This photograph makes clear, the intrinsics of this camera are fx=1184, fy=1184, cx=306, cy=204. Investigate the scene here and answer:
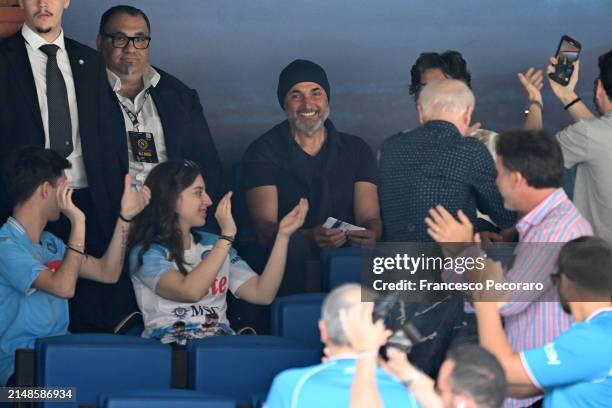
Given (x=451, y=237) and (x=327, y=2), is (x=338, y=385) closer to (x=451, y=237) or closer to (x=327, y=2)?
(x=451, y=237)

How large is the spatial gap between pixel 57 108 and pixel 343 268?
1.51 meters

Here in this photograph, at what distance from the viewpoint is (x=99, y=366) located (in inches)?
169

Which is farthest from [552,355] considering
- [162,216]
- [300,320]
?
[162,216]

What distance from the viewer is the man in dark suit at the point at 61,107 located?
17.8 feet

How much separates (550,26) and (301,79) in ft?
5.24

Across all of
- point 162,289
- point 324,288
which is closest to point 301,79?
point 324,288

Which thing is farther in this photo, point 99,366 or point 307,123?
point 307,123

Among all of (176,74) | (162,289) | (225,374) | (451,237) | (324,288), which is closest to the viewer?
(451,237)

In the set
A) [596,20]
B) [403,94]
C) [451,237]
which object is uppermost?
[596,20]

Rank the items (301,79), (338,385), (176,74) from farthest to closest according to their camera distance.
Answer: (176,74) < (301,79) < (338,385)

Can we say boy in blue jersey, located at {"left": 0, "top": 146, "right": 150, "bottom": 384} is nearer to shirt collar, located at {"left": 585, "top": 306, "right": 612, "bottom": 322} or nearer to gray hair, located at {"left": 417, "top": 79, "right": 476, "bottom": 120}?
gray hair, located at {"left": 417, "top": 79, "right": 476, "bottom": 120}

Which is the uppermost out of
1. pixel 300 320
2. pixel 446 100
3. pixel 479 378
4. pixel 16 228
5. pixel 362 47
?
pixel 362 47

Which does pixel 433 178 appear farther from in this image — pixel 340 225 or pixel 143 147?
pixel 143 147

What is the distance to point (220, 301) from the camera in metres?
5.18
